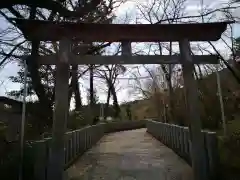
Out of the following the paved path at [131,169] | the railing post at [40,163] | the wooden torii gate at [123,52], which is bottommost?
the paved path at [131,169]

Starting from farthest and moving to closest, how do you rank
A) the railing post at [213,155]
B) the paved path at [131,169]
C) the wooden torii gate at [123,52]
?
1. the paved path at [131,169]
2. the wooden torii gate at [123,52]
3. the railing post at [213,155]

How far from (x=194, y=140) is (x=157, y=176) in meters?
1.49

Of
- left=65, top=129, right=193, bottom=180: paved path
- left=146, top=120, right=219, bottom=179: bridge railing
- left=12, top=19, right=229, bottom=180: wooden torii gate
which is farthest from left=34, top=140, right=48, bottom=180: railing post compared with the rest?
left=146, top=120, right=219, bottom=179: bridge railing

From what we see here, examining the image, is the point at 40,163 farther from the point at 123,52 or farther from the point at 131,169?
the point at 123,52

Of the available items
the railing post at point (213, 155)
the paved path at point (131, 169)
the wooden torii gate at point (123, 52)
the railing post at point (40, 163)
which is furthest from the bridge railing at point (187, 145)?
the railing post at point (40, 163)

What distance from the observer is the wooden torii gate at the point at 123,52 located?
20.2 feet

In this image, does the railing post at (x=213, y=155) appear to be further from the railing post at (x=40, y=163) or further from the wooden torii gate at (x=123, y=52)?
the railing post at (x=40, y=163)

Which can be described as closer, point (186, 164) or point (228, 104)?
point (186, 164)

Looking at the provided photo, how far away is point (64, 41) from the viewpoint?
6.64 metres

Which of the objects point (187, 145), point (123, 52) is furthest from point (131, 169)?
point (123, 52)

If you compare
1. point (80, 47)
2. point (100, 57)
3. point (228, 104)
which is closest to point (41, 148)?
point (100, 57)

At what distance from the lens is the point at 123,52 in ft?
22.2

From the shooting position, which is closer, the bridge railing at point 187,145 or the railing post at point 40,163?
the railing post at point 40,163

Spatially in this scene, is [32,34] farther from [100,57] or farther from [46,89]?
[46,89]
